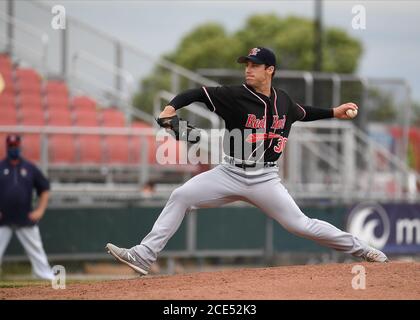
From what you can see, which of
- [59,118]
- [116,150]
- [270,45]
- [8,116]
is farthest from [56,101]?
[270,45]

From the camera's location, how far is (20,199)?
1345 centimetres

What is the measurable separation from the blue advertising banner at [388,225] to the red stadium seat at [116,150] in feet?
14.1

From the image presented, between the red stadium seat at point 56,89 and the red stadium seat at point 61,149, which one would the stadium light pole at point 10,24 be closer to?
the red stadium seat at point 56,89

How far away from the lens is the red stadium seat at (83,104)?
18.1 m

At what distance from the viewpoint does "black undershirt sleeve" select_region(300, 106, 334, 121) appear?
30.7 ft

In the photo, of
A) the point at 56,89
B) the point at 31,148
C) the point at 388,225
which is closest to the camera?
the point at 31,148

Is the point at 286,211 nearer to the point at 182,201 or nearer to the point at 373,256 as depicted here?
the point at 182,201

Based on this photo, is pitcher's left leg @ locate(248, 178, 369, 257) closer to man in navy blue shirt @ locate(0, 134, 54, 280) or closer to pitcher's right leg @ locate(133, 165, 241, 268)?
pitcher's right leg @ locate(133, 165, 241, 268)

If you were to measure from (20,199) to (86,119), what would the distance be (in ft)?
15.1

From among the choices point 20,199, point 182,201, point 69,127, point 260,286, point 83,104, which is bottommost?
point 260,286

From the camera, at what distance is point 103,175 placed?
16406 millimetres

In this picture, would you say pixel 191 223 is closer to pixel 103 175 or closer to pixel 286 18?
pixel 103 175
